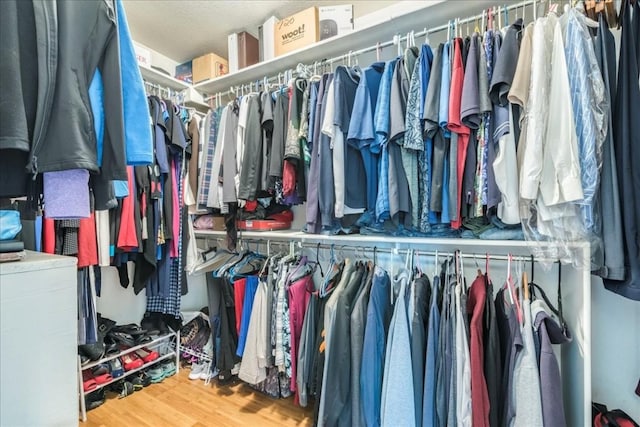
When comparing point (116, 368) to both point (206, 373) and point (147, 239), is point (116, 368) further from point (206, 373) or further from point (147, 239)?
point (147, 239)

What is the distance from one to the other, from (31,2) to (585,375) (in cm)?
189

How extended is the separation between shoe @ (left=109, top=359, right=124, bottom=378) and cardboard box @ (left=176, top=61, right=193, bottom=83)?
6.91 ft

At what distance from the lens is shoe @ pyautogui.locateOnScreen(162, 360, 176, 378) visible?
210 cm

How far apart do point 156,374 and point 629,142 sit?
2.74 metres

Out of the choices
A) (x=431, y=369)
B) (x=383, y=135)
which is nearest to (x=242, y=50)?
(x=383, y=135)

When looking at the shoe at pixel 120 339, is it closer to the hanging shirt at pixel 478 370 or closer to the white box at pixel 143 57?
the white box at pixel 143 57

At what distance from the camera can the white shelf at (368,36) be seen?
138 cm

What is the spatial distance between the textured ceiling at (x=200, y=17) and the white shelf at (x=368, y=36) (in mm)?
402

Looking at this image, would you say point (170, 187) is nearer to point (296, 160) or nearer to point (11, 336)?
point (296, 160)

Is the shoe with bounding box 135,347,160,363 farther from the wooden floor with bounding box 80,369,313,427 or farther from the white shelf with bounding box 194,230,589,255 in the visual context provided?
the white shelf with bounding box 194,230,589,255

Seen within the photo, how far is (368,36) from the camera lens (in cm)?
163

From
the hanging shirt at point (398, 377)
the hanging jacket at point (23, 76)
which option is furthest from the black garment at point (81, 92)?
the hanging shirt at point (398, 377)

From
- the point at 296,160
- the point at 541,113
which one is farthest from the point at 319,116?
the point at 541,113

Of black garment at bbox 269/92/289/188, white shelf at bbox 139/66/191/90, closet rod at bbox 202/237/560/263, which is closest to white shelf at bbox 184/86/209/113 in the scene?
white shelf at bbox 139/66/191/90
